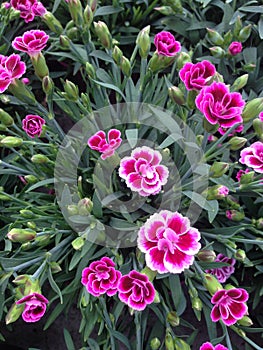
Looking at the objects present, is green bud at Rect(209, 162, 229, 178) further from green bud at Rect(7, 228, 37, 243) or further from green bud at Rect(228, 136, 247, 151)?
green bud at Rect(7, 228, 37, 243)

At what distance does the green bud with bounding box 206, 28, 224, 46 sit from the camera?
1.23 metres

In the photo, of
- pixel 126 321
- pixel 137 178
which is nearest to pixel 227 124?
pixel 137 178

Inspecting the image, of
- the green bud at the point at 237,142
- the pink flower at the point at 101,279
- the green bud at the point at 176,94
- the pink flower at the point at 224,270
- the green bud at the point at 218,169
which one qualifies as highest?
the green bud at the point at 176,94

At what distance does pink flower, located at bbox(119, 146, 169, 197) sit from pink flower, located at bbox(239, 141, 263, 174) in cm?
15

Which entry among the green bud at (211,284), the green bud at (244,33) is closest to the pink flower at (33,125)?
the green bud at (211,284)

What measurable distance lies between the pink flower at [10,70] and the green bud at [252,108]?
0.45m

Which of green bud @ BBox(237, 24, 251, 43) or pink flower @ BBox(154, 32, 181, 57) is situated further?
green bud @ BBox(237, 24, 251, 43)

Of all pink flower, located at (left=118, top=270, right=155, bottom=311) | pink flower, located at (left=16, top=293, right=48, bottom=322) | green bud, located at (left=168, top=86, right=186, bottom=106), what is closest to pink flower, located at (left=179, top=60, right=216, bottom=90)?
green bud, located at (left=168, top=86, right=186, bottom=106)

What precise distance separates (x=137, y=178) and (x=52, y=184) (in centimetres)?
39

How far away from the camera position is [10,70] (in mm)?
958

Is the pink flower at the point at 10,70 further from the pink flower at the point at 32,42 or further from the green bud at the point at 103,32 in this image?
the green bud at the point at 103,32

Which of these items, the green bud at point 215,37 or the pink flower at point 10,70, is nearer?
the pink flower at point 10,70

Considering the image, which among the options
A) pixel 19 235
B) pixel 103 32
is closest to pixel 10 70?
pixel 103 32

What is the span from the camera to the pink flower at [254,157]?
0.86m
